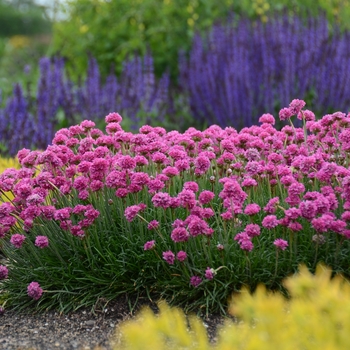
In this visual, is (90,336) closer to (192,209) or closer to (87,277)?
(87,277)

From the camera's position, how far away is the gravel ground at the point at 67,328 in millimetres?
2621

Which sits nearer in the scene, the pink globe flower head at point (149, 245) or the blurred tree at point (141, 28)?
the pink globe flower head at point (149, 245)

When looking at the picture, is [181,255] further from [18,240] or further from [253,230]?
[18,240]

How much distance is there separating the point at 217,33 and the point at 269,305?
18.6 feet

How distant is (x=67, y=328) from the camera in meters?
2.80

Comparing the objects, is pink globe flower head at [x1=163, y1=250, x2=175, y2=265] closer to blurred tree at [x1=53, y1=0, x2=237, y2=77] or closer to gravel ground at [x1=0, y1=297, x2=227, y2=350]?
gravel ground at [x1=0, y1=297, x2=227, y2=350]

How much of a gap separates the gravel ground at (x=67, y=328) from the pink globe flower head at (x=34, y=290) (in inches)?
5.0

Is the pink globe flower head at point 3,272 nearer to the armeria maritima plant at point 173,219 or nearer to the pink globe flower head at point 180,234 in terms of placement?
the armeria maritima plant at point 173,219

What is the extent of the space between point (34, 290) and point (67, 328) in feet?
0.83

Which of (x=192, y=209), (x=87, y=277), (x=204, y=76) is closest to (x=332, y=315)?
(x=192, y=209)

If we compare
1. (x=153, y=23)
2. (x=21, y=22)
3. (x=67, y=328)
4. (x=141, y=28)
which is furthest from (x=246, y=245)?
(x=21, y=22)

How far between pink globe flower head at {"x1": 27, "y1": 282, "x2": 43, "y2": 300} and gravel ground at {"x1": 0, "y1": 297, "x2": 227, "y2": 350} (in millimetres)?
126

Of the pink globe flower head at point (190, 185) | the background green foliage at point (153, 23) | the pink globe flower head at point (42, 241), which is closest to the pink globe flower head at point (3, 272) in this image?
the pink globe flower head at point (42, 241)

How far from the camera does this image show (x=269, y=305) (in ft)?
4.75
